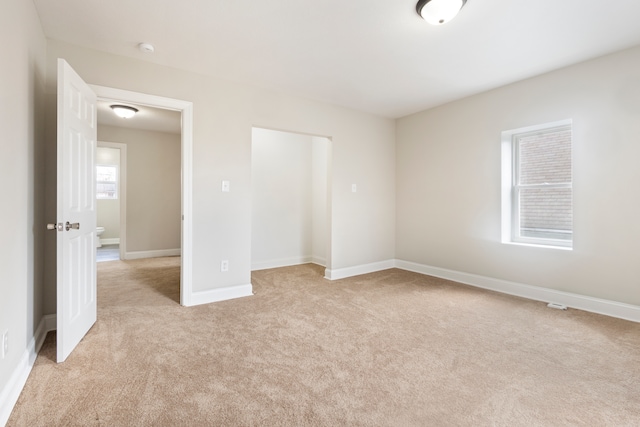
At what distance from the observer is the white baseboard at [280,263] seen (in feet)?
15.9

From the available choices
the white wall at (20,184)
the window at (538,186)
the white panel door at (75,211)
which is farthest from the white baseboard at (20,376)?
the window at (538,186)

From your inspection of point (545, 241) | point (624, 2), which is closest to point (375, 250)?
point (545, 241)

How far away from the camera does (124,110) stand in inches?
174

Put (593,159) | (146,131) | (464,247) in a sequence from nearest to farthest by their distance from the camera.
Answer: (593,159)
(464,247)
(146,131)

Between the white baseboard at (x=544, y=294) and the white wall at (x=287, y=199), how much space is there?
2033 millimetres

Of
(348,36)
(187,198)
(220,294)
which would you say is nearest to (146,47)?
(187,198)

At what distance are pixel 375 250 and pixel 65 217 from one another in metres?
3.83

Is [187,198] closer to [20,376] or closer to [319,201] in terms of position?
[20,376]

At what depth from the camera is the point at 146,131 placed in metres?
5.86

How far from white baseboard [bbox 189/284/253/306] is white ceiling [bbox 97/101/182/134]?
2.84 meters

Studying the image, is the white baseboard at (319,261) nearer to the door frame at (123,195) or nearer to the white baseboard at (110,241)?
the door frame at (123,195)

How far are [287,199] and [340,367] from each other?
361 centimetres

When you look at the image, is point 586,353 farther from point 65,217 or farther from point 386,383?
point 65,217

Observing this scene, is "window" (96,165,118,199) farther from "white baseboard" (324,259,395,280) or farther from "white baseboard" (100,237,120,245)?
"white baseboard" (324,259,395,280)
